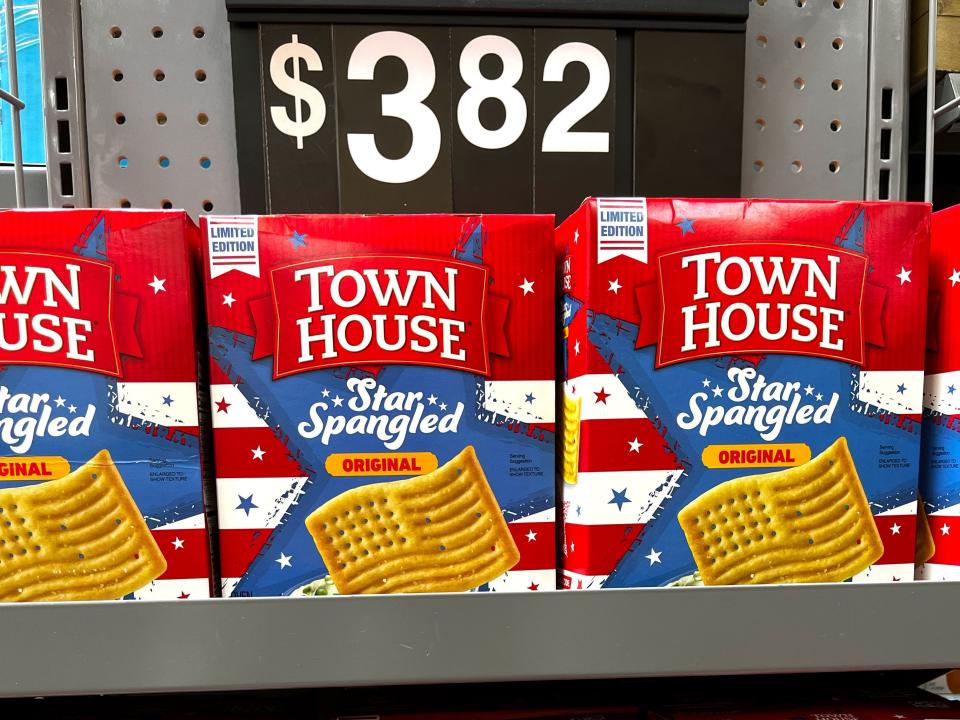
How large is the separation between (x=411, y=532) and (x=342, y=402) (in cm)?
15

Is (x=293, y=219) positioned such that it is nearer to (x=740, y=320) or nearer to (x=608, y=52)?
(x=740, y=320)

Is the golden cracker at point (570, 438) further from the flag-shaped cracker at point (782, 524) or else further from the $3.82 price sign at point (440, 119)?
the $3.82 price sign at point (440, 119)

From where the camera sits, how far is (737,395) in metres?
0.70

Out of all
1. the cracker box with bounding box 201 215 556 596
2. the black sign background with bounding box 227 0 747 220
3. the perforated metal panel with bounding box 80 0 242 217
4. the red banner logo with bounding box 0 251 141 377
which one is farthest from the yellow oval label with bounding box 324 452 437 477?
the perforated metal panel with bounding box 80 0 242 217

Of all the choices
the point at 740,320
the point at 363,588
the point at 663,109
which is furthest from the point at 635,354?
the point at 663,109

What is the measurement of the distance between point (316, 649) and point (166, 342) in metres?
0.33

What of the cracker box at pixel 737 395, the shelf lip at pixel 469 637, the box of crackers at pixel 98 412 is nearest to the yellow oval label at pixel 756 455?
the cracker box at pixel 737 395

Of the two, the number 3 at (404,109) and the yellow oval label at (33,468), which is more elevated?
the number 3 at (404,109)

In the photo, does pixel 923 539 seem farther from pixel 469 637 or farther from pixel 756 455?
pixel 469 637

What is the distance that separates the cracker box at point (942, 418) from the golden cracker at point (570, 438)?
0.39 meters

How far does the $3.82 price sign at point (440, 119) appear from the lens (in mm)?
1062

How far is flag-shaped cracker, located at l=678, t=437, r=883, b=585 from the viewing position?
70cm

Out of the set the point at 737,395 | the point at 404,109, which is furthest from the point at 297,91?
the point at 737,395

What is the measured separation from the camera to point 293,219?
0.69 m
